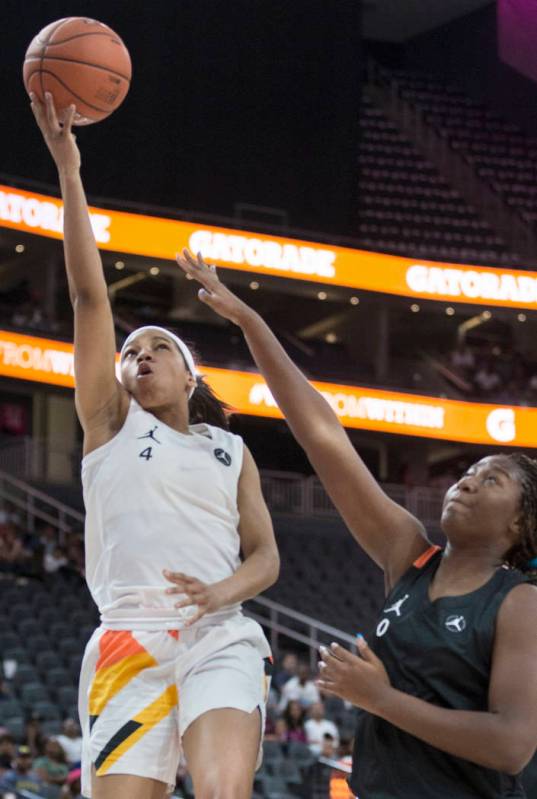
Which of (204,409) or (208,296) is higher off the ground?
(208,296)

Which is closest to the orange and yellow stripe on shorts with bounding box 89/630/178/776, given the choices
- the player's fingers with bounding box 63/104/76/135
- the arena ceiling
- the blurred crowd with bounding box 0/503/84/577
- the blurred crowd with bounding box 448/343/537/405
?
the player's fingers with bounding box 63/104/76/135

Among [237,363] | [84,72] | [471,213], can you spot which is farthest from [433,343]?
[84,72]

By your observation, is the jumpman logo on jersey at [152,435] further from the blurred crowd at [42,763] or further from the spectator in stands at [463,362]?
the spectator in stands at [463,362]

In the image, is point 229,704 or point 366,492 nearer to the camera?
point 366,492

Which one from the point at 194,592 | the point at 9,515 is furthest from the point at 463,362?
the point at 194,592

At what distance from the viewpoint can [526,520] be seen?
3.35 meters

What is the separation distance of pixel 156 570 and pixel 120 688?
31cm

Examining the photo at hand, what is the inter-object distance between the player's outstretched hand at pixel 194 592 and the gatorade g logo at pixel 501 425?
23.1m

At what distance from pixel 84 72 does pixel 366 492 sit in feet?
6.62

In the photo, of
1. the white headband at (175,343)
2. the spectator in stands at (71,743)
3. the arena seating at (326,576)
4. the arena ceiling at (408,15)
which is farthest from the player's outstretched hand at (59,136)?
the arena ceiling at (408,15)

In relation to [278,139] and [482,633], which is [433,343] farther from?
[482,633]

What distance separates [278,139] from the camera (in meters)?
29.8

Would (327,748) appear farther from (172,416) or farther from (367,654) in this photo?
(367,654)

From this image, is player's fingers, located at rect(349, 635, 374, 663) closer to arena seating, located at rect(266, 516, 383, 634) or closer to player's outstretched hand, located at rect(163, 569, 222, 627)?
player's outstretched hand, located at rect(163, 569, 222, 627)
